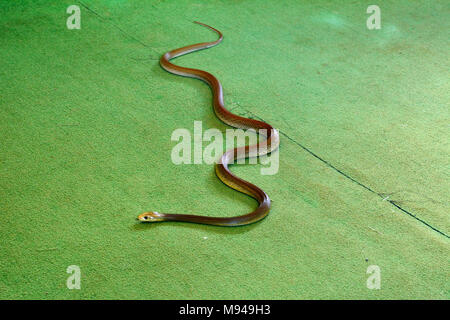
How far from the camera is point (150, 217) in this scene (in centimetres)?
246

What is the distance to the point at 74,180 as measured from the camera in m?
2.75

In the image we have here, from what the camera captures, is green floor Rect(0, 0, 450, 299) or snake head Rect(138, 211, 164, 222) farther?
snake head Rect(138, 211, 164, 222)

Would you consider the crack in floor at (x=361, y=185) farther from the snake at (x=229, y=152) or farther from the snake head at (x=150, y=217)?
the snake head at (x=150, y=217)

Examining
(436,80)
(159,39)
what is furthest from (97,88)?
(436,80)

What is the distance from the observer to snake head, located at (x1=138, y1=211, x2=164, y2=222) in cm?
246

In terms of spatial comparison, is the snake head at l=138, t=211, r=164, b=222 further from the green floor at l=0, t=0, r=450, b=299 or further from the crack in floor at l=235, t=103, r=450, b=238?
the crack in floor at l=235, t=103, r=450, b=238

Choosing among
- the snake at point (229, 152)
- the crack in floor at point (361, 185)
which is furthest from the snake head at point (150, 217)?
the crack in floor at point (361, 185)

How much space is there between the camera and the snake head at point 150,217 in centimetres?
246

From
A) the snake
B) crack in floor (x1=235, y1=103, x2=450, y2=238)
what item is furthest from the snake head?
crack in floor (x1=235, y1=103, x2=450, y2=238)

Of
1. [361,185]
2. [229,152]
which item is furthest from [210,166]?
[361,185]

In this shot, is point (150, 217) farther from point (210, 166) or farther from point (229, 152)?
point (229, 152)

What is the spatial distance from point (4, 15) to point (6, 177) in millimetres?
2515

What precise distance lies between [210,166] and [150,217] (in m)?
0.62

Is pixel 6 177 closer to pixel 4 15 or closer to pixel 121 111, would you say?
pixel 121 111
